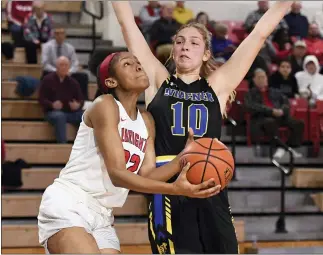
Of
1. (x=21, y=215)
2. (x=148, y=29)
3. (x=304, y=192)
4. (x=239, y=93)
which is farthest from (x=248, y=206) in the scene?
(x=148, y=29)

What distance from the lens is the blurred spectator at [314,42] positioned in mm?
11914

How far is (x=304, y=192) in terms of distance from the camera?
30.2ft

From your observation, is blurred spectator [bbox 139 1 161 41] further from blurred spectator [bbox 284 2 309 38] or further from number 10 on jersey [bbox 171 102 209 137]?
number 10 on jersey [bbox 171 102 209 137]

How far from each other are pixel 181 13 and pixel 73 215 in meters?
8.66

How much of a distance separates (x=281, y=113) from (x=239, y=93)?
0.72 m

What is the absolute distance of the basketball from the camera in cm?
348

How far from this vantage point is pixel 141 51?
14.4ft

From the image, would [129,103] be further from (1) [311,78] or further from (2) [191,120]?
(1) [311,78]

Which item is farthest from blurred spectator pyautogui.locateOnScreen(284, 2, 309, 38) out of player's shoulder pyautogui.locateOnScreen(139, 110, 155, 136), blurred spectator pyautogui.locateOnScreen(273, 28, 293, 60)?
player's shoulder pyautogui.locateOnScreen(139, 110, 155, 136)

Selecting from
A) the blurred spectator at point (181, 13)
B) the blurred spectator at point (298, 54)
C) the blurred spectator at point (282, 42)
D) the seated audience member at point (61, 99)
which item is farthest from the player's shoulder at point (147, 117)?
the blurred spectator at point (282, 42)

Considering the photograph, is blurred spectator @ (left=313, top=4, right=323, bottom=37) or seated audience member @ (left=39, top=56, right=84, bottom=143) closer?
seated audience member @ (left=39, top=56, right=84, bottom=143)

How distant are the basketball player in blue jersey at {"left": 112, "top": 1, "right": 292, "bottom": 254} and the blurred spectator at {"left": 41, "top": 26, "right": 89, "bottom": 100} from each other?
541 cm

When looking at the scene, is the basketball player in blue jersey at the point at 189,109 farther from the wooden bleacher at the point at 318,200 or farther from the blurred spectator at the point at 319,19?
the blurred spectator at the point at 319,19

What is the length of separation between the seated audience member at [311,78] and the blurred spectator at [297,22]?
1.62 m
